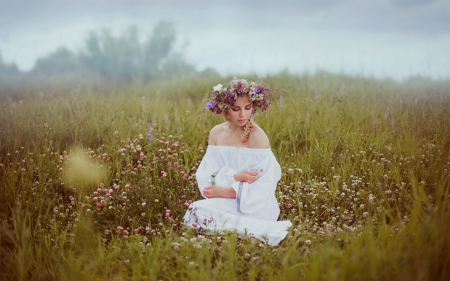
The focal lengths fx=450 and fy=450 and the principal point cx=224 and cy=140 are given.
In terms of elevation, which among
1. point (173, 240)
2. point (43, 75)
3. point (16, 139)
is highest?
point (43, 75)

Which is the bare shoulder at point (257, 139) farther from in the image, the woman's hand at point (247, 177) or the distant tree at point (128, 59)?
the distant tree at point (128, 59)

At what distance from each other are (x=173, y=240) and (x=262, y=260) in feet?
3.30

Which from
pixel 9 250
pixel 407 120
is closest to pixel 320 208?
pixel 407 120

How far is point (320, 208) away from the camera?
536 cm

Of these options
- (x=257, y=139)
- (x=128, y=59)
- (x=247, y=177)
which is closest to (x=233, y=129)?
(x=257, y=139)

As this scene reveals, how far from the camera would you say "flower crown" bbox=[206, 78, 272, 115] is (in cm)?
476

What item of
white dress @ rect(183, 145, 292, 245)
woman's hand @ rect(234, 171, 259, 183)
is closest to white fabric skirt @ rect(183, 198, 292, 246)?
white dress @ rect(183, 145, 292, 245)

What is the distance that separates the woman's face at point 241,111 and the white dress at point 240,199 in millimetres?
330

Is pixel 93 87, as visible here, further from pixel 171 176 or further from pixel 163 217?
pixel 163 217

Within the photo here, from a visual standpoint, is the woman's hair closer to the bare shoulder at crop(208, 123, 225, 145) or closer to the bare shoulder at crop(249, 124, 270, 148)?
the bare shoulder at crop(249, 124, 270, 148)

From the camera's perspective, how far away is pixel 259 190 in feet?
15.9

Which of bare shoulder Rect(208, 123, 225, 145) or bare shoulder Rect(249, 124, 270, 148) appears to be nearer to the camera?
bare shoulder Rect(249, 124, 270, 148)

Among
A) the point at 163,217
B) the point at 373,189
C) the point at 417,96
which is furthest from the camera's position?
the point at 417,96

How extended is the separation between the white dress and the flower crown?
1.61ft
